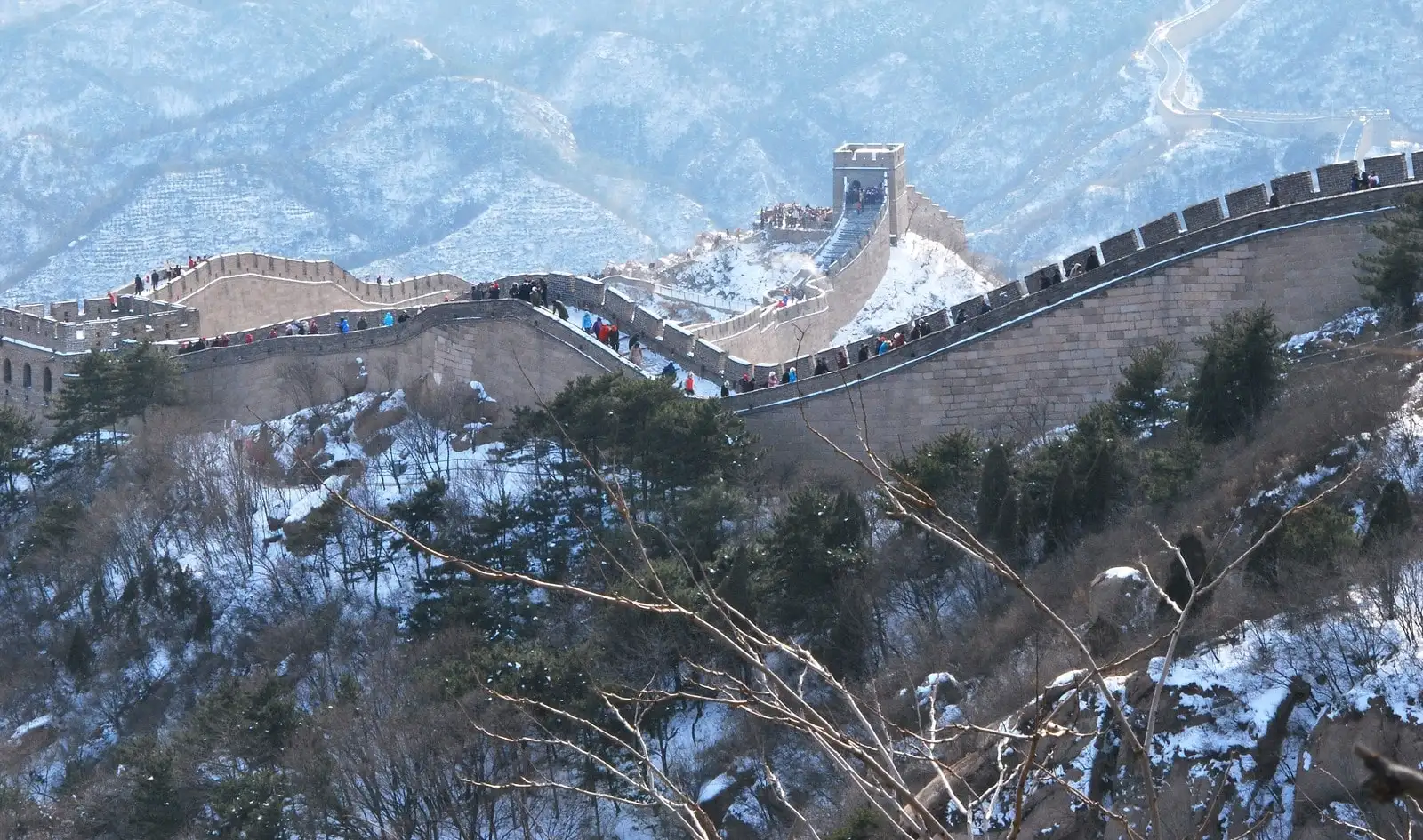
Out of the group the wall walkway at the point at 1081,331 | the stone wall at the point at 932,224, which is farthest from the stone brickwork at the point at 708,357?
the stone wall at the point at 932,224

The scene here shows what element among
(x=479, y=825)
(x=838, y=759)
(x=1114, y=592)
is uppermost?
(x=838, y=759)

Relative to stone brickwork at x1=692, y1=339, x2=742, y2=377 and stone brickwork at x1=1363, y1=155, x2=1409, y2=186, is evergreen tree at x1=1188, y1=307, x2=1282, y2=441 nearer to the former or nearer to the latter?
stone brickwork at x1=1363, y1=155, x2=1409, y2=186

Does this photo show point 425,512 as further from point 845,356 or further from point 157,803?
point 157,803

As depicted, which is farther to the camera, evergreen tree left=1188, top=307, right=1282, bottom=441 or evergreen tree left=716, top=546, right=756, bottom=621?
evergreen tree left=1188, top=307, right=1282, bottom=441

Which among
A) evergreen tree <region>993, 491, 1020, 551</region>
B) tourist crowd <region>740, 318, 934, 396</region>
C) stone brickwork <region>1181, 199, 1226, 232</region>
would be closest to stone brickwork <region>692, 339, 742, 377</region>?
tourist crowd <region>740, 318, 934, 396</region>

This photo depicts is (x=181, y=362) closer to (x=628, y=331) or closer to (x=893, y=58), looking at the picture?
(x=628, y=331)

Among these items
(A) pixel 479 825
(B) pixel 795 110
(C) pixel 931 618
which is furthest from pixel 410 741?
(B) pixel 795 110

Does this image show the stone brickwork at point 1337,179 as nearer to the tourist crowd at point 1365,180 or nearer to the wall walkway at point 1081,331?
the tourist crowd at point 1365,180
